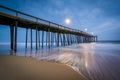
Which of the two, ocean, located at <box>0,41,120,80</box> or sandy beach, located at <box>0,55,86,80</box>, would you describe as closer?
sandy beach, located at <box>0,55,86,80</box>

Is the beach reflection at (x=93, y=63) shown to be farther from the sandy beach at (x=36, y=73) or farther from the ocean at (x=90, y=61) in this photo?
the sandy beach at (x=36, y=73)

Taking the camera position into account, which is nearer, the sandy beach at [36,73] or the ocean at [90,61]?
the sandy beach at [36,73]

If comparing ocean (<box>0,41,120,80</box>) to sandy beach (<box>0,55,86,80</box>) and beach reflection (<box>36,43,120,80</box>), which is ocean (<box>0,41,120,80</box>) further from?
sandy beach (<box>0,55,86,80</box>)

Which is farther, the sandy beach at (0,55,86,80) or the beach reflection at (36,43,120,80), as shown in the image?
the beach reflection at (36,43,120,80)

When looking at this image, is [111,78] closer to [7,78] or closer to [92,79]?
[92,79]

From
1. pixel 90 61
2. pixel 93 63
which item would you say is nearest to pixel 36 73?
pixel 93 63

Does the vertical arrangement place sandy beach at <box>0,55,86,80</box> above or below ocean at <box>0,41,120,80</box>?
above

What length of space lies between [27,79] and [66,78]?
41.6 inches

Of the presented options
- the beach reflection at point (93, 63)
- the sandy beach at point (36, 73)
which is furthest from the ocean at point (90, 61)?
the sandy beach at point (36, 73)

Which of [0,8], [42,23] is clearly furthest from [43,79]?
[42,23]

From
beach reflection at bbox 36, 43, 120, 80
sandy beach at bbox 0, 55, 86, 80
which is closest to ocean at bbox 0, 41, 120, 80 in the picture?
beach reflection at bbox 36, 43, 120, 80

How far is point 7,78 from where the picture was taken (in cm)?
220

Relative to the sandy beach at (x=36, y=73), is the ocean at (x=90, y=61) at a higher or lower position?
lower

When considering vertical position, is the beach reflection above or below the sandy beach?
below
